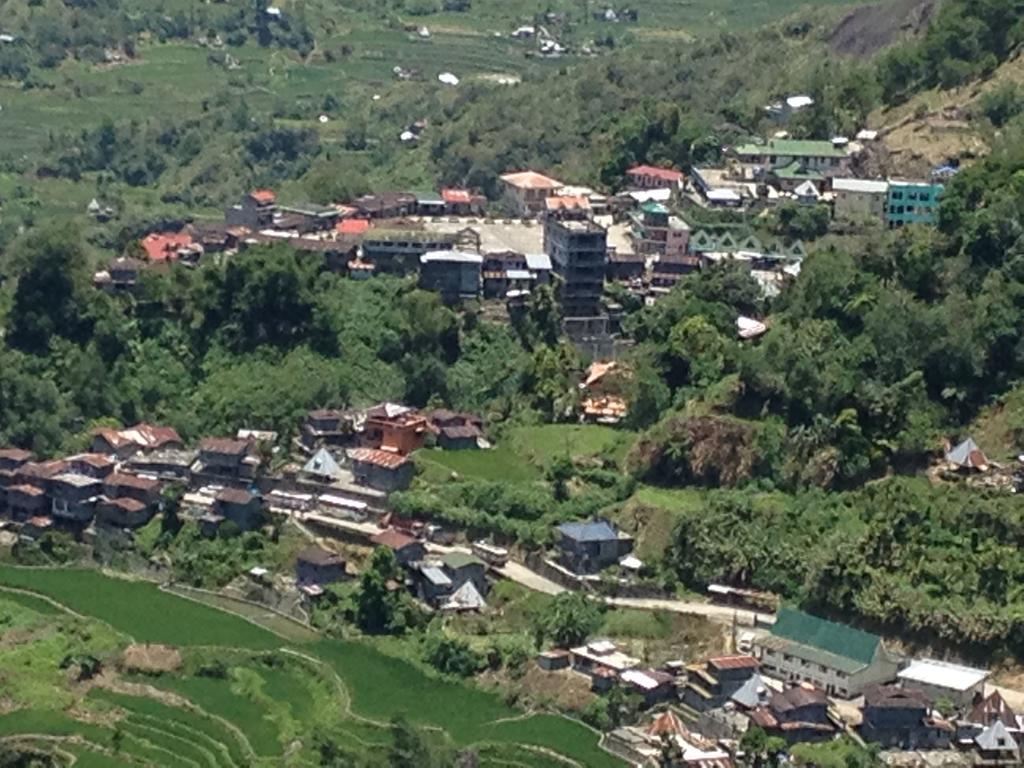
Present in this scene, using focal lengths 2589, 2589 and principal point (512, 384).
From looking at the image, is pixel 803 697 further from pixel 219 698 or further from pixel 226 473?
pixel 226 473

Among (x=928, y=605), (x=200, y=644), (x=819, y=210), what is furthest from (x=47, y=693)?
(x=819, y=210)

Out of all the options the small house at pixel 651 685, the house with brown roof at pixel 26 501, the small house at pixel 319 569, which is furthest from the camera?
the house with brown roof at pixel 26 501

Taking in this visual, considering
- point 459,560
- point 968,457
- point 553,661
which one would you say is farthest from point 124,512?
point 968,457

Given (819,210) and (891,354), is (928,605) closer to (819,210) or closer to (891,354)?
(891,354)

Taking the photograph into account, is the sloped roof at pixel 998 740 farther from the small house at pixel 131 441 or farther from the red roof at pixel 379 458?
the small house at pixel 131 441

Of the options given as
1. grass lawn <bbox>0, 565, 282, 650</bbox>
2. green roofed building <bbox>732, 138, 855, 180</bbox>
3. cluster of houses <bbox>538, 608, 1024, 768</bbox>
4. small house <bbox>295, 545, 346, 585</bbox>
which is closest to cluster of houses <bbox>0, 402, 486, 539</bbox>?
grass lawn <bbox>0, 565, 282, 650</bbox>

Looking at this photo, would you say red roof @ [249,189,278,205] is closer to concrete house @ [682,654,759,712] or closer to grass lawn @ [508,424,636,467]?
grass lawn @ [508,424,636,467]

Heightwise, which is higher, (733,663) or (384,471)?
(384,471)

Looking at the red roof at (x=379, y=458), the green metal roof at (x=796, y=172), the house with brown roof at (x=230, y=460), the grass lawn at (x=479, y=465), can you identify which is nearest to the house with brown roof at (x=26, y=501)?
the house with brown roof at (x=230, y=460)
